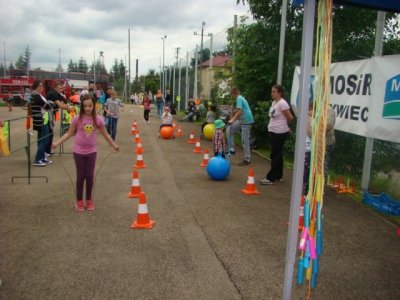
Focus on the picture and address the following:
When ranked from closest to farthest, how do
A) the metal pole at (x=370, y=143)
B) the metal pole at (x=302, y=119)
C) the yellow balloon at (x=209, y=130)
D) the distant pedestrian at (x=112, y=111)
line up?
the metal pole at (x=302, y=119) < the metal pole at (x=370, y=143) < the distant pedestrian at (x=112, y=111) < the yellow balloon at (x=209, y=130)

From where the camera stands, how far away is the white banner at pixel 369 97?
18.8 ft

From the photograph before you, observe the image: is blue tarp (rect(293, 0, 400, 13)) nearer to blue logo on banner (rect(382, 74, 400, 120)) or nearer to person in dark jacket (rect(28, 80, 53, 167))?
blue logo on banner (rect(382, 74, 400, 120))

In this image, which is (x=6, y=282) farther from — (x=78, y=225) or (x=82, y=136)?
(x=82, y=136)

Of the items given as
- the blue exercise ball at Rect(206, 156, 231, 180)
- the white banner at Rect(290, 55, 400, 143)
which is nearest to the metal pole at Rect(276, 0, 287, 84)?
the white banner at Rect(290, 55, 400, 143)

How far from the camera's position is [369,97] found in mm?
6266

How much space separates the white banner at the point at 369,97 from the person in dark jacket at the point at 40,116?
21.0ft

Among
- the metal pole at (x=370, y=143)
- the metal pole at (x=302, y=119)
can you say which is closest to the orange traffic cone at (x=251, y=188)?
the metal pole at (x=370, y=143)

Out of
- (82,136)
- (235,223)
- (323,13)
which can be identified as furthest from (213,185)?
(323,13)

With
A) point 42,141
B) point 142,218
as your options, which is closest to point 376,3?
point 142,218

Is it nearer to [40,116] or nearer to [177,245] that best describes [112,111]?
[40,116]

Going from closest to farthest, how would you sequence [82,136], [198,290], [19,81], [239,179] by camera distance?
[198,290], [82,136], [239,179], [19,81]

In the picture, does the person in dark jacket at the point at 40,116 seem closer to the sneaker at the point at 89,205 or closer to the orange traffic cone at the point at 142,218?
the sneaker at the point at 89,205

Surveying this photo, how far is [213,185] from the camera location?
744cm

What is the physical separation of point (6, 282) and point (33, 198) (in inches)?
115
